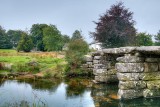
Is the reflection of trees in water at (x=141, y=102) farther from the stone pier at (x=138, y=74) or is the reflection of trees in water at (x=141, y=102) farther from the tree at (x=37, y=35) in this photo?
the tree at (x=37, y=35)

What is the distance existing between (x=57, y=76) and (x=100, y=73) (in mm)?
4485

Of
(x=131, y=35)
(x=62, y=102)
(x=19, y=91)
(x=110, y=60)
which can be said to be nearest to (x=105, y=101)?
(x=62, y=102)

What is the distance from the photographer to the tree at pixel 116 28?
20.0 metres

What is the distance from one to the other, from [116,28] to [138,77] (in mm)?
9925

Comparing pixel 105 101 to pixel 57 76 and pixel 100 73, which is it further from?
pixel 57 76

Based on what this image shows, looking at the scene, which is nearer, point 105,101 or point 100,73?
point 105,101

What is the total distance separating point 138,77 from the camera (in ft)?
35.4

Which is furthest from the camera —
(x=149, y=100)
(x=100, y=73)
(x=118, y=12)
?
(x=118, y=12)

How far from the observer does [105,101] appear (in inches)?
419

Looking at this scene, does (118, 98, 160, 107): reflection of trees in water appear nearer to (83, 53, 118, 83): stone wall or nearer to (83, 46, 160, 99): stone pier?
(83, 46, 160, 99): stone pier

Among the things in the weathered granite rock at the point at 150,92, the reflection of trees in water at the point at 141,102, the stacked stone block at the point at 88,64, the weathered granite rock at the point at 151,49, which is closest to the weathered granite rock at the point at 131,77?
the weathered granite rock at the point at 150,92

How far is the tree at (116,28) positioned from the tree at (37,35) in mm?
33893

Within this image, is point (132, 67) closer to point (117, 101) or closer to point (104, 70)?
point (117, 101)

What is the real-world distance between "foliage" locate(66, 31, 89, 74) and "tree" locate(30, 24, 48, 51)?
34248 millimetres
